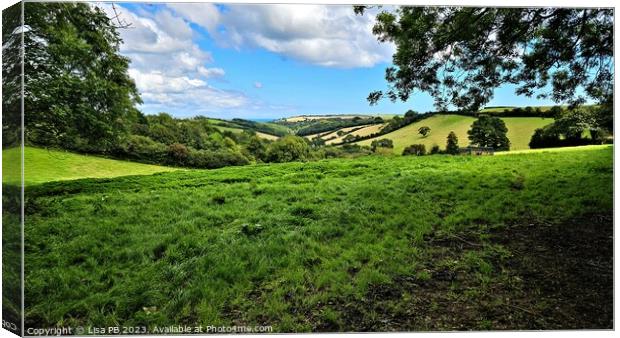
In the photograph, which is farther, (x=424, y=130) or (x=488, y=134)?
(x=488, y=134)

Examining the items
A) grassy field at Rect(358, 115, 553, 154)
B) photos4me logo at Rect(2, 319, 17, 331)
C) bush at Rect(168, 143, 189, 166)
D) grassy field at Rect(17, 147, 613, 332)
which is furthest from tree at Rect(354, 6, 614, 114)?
photos4me logo at Rect(2, 319, 17, 331)

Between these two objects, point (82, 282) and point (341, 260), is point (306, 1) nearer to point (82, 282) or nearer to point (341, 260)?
point (341, 260)

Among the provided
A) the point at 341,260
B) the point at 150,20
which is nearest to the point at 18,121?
the point at 150,20

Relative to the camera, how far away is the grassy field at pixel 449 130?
21.6ft

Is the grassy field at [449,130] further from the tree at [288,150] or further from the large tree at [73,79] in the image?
the large tree at [73,79]

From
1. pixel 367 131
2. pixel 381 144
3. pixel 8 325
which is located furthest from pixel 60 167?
pixel 381 144

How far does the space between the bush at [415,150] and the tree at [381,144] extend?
0.22 meters

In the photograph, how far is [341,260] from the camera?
6000 millimetres

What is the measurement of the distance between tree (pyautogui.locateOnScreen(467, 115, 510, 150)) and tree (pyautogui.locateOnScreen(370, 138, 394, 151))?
3.58 ft

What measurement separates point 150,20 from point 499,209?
5.01m

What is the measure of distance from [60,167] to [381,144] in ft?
13.0

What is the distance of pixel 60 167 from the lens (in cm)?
585

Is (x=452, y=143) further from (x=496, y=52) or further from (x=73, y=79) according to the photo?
(x=73, y=79)

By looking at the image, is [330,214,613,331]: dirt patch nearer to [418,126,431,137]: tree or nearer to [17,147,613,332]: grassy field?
[17,147,613,332]: grassy field
